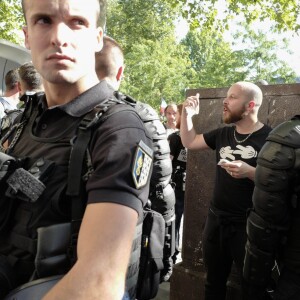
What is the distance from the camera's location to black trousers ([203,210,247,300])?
2812 millimetres

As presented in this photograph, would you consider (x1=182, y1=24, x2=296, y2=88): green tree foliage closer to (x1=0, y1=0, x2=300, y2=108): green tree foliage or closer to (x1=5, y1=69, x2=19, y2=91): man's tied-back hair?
(x1=0, y1=0, x2=300, y2=108): green tree foliage

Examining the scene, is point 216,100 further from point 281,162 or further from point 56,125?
point 56,125

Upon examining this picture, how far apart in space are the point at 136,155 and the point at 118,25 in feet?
70.8

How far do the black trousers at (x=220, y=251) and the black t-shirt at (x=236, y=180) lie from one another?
4.6 inches

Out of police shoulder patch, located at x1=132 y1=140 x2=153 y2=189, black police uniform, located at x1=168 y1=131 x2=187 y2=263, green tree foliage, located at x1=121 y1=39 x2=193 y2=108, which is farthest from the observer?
green tree foliage, located at x1=121 y1=39 x2=193 y2=108

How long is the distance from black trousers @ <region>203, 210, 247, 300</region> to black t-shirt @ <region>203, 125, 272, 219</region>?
0.12 meters

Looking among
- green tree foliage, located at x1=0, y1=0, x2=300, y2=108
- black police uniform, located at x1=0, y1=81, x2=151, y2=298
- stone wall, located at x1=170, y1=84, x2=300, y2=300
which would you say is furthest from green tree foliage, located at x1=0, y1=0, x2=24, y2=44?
black police uniform, located at x1=0, y1=81, x2=151, y2=298

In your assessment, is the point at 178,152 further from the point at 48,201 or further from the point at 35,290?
the point at 35,290

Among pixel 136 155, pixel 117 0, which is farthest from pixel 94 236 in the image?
pixel 117 0

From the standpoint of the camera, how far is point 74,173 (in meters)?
1.08

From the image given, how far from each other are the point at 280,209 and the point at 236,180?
2.93 feet

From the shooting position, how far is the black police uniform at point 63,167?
3.20 ft

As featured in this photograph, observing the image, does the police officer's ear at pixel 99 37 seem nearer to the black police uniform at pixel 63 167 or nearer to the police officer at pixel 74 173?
the police officer at pixel 74 173

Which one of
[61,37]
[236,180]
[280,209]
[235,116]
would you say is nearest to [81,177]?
[61,37]
